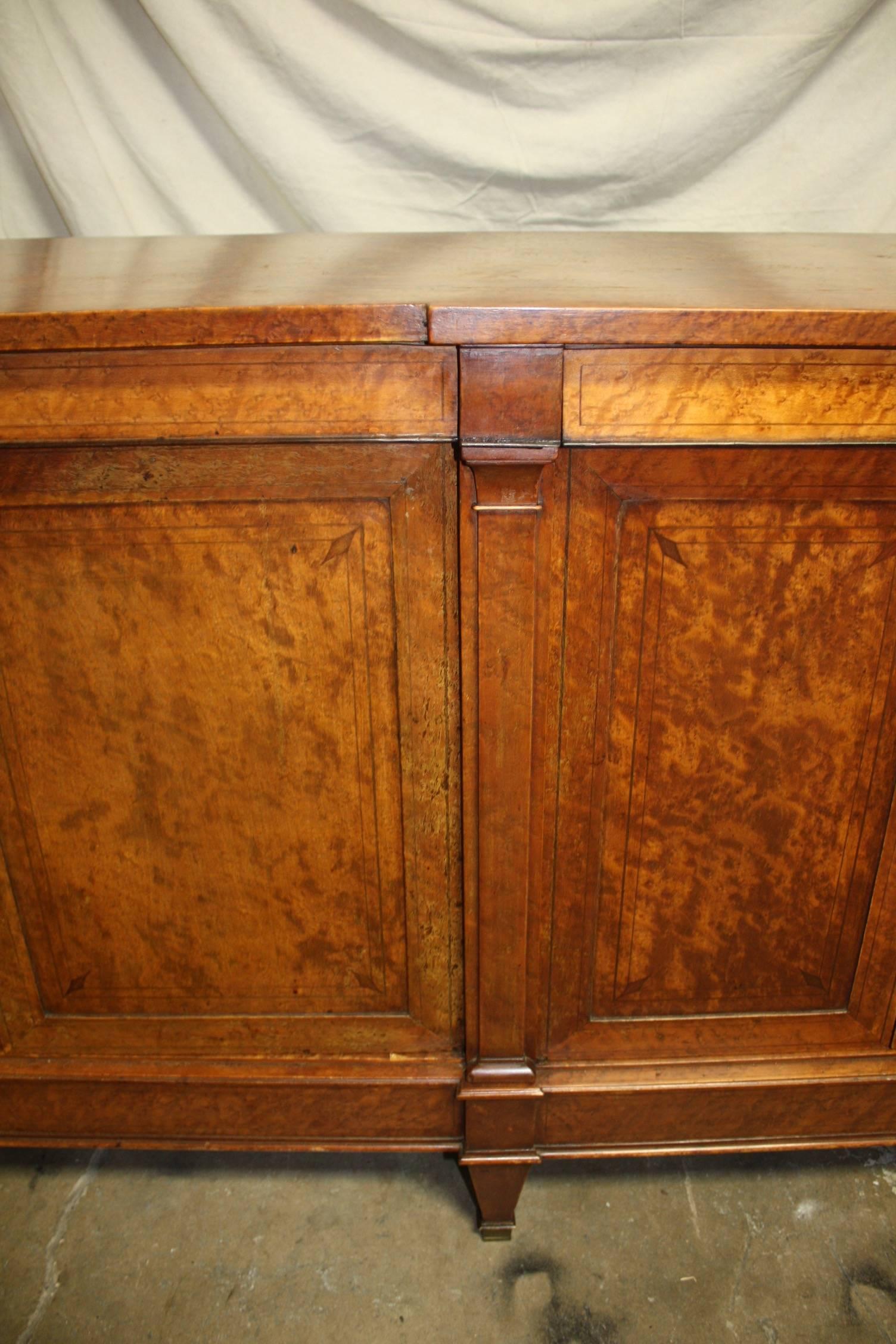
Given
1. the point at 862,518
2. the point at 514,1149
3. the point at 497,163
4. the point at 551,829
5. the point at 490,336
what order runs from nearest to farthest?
the point at 490,336 < the point at 862,518 < the point at 551,829 < the point at 514,1149 < the point at 497,163

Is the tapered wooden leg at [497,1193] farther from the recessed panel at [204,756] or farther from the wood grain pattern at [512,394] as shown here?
the wood grain pattern at [512,394]

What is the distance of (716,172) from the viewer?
69.9 inches

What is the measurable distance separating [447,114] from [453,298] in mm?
1011

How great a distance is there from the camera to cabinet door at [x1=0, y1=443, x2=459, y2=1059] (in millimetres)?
1042

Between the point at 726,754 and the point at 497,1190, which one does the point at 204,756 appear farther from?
the point at 497,1190

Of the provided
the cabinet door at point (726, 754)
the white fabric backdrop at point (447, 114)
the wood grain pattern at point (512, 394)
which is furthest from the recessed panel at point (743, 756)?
the white fabric backdrop at point (447, 114)

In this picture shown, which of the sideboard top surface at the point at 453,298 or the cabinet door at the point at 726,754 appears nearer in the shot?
the sideboard top surface at the point at 453,298

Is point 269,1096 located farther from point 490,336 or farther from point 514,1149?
point 490,336

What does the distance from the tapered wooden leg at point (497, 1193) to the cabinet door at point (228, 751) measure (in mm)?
195

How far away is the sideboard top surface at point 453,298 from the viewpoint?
92cm

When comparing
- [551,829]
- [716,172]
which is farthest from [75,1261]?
[716,172]

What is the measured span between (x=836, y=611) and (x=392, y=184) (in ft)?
4.16

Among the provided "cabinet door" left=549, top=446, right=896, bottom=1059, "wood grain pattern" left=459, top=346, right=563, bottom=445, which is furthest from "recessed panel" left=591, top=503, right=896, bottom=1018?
"wood grain pattern" left=459, top=346, right=563, bottom=445

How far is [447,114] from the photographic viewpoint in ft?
5.65
